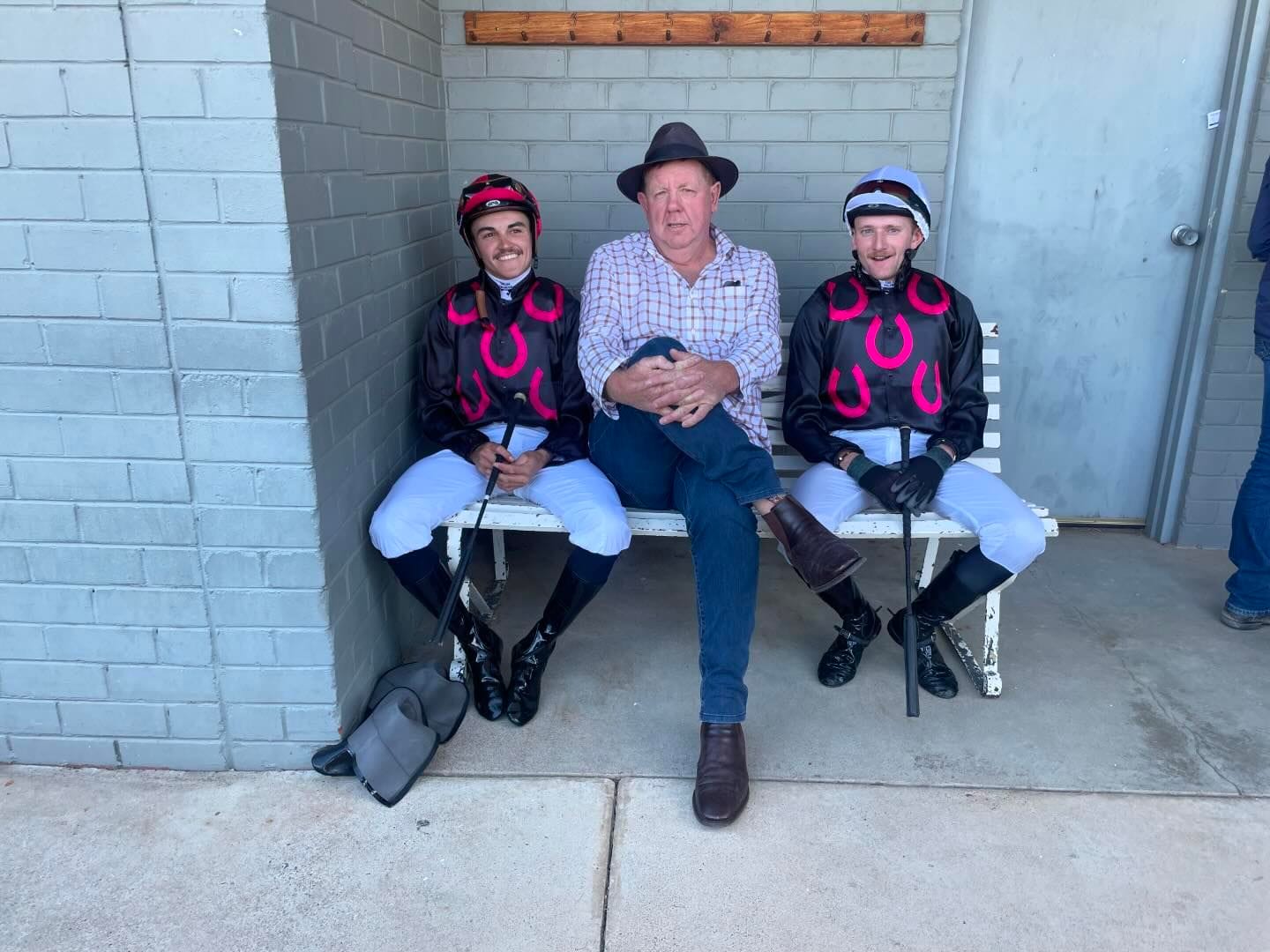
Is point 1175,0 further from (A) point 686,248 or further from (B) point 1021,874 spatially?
(B) point 1021,874

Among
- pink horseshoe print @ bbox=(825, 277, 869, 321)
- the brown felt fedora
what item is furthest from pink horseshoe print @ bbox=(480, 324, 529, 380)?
pink horseshoe print @ bbox=(825, 277, 869, 321)

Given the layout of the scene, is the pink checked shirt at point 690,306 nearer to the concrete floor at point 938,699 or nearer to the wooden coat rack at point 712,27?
the concrete floor at point 938,699

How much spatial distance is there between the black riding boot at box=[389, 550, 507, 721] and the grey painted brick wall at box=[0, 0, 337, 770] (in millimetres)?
337

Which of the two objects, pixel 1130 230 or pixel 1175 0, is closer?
pixel 1175 0

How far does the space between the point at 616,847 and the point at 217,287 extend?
1.44 m

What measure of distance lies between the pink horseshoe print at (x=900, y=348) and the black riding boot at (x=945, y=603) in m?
0.57

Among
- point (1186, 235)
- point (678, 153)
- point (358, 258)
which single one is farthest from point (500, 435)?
point (1186, 235)

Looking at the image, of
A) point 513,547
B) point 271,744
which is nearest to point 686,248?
point 513,547

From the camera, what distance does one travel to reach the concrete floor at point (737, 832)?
73.9 inches

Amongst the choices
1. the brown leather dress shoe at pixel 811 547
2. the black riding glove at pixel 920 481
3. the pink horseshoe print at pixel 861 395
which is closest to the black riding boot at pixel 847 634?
the black riding glove at pixel 920 481

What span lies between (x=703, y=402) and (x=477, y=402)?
2.41ft

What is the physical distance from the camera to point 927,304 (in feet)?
9.22

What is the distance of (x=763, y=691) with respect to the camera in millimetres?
2705

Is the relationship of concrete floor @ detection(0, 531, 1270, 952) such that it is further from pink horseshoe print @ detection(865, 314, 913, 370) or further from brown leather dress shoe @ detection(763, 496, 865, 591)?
pink horseshoe print @ detection(865, 314, 913, 370)
